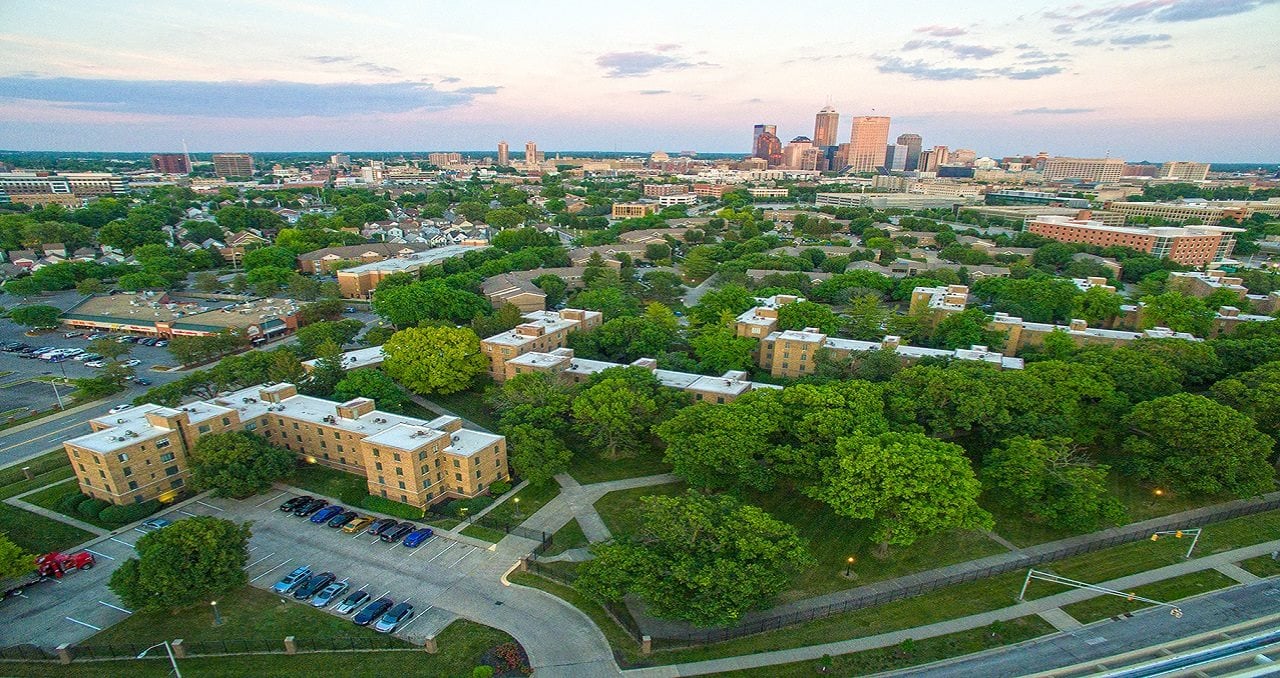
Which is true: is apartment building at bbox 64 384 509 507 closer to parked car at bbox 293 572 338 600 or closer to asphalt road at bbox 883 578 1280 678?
parked car at bbox 293 572 338 600

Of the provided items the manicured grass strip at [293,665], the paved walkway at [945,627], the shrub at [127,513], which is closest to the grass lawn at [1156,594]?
the paved walkway at [945,627]

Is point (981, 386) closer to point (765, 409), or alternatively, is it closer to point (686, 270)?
point (765, 409)

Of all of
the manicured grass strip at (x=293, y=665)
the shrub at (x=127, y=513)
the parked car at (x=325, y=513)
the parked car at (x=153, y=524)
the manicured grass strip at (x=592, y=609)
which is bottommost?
the manicured grass strip at (x=293, y=665)

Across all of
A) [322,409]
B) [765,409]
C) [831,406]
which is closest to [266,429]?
[322,409]

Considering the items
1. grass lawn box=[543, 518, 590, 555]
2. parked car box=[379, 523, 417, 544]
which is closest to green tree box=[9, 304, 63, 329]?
parked car box=[379, 523, 417, 544]

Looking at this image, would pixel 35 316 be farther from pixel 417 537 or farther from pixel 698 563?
pixel 698 563

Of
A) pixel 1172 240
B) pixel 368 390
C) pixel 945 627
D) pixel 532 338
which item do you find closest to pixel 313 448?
pixel 368 390

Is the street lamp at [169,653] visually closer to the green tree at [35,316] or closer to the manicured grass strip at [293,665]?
the manicured grass strip at [293,665]
